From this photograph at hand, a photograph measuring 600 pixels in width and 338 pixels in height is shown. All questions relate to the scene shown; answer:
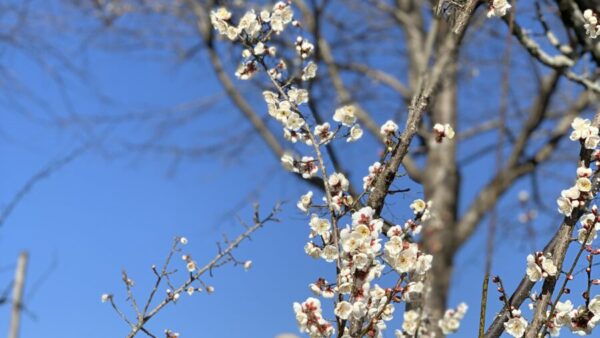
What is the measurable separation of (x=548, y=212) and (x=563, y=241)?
17.8ft

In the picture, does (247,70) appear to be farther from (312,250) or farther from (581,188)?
(581,188)

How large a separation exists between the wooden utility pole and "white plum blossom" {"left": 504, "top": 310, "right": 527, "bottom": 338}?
1.41m

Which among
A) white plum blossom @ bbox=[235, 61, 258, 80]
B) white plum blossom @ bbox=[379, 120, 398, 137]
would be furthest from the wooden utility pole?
white plum blossom @ bbox=[379, 120, 398, 137]

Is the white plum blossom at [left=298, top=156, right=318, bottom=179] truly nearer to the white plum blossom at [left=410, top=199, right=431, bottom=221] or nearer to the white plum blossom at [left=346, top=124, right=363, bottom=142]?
the white plum blossom at [left=346, top=124, right=363, bottom=142]

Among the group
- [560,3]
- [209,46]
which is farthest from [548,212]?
[560,3]

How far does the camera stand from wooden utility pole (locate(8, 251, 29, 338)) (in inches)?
74.5

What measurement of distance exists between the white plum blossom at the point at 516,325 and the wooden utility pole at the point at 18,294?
1.41m

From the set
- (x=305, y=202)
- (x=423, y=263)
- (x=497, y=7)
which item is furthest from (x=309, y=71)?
(x=423, y=263)

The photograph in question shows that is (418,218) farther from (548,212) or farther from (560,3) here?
(548,212)

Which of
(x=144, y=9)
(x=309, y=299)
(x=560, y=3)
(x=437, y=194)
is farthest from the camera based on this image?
(x=144, y=9)

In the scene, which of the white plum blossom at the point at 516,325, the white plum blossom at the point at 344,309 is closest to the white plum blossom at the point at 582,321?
the white plum blossom at the point at 516,325

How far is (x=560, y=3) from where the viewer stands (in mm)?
2314

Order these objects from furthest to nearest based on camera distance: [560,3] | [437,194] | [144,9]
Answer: [144,9] → [437,194] → [560,3]

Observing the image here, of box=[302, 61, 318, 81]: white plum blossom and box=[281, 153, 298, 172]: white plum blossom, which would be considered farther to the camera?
box=[302, 61, 318, 81]: white plum blossom
